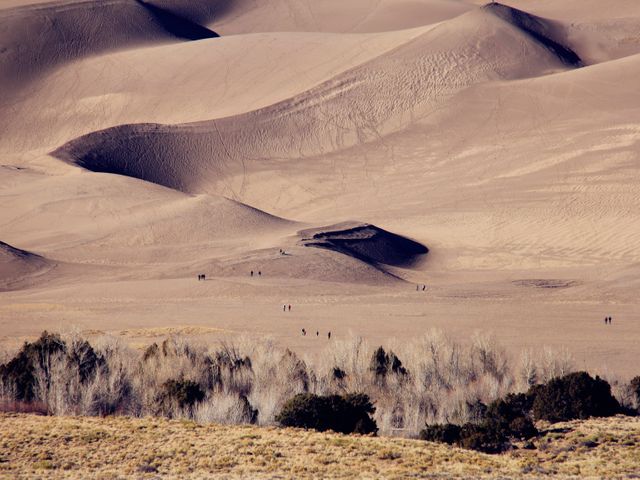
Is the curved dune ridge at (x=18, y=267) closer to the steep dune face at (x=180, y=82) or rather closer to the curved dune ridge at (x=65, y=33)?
the steep dune face at (x=180, y=82)

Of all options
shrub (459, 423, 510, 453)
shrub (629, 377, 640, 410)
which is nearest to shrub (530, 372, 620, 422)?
shrub (629, 377, 640, 410)

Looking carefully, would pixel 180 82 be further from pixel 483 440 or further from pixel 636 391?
pixel 483 440

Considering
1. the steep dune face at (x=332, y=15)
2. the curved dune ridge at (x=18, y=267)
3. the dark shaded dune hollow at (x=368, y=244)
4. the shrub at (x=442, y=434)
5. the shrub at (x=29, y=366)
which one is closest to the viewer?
the shrub at (x=442, y=434)

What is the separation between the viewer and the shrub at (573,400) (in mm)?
24391

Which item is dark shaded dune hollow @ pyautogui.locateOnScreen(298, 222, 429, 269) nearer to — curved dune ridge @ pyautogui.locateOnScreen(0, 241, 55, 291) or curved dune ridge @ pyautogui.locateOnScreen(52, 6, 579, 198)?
curved dune ridge @ pyautogui.locateOnScreen(0, 241, 55, 291)

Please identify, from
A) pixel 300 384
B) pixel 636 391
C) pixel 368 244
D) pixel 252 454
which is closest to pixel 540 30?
pixel 368 244

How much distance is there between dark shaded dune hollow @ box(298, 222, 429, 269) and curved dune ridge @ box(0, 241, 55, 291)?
1391 cm

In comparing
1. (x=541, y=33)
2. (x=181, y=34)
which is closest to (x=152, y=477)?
(x=541, y=33)

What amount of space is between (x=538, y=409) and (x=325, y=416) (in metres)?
4.96

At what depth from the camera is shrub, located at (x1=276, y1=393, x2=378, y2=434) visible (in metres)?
22.5

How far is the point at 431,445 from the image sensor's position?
66.0 feet

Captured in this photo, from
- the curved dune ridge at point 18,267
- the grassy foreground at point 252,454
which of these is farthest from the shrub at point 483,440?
the curved dune ridge at point 18,267

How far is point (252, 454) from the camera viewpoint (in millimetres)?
18562

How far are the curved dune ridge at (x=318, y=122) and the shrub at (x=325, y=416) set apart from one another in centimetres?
5902
